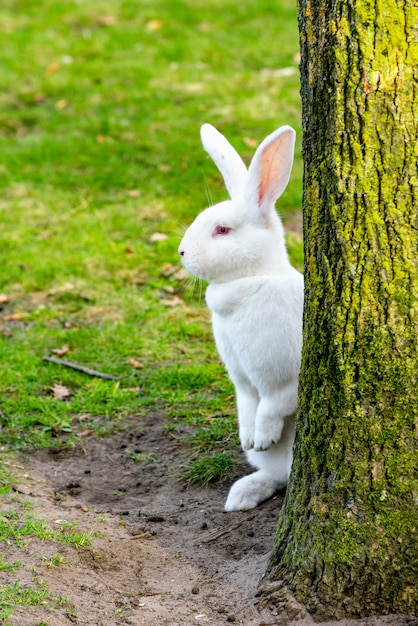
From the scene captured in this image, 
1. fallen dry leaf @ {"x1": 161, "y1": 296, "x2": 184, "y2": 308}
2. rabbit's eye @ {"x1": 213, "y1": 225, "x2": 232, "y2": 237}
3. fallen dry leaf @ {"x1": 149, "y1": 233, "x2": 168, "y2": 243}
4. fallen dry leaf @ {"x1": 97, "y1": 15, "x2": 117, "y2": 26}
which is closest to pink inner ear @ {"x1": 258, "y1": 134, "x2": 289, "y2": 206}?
rabbit's eye @ {"x1": 213, "y1": 225, "x2": 232, "y2": 237}

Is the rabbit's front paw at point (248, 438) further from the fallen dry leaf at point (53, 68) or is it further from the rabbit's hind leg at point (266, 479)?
the fallen dry leaf at point (53, 68)

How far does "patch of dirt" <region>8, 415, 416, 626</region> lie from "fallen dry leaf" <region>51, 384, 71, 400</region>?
50 centimetres

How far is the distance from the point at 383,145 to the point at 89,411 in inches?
113

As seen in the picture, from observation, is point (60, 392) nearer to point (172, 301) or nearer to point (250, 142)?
point (172, 301)

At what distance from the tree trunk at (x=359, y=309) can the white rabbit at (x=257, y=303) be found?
2.24ft

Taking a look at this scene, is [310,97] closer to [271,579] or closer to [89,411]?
[271,579]

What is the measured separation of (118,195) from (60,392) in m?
2.90

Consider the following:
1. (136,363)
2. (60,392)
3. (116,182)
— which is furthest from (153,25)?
(60,392)

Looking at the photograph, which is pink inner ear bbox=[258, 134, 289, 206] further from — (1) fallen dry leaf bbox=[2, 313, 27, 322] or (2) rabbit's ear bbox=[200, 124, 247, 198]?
(1) fallen dry leaf bbox=[2, 313, 27, 322]

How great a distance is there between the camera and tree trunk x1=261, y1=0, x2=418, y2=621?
278 cm

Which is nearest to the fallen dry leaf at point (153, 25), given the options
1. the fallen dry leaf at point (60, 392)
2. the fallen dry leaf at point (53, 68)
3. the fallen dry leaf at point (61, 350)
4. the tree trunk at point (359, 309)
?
the fallen dry leaf at point (53, 68)

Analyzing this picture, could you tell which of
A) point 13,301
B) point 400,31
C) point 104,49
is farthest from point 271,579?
point 104,49

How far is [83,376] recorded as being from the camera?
5.52 meters

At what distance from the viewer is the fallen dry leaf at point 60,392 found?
533cm
